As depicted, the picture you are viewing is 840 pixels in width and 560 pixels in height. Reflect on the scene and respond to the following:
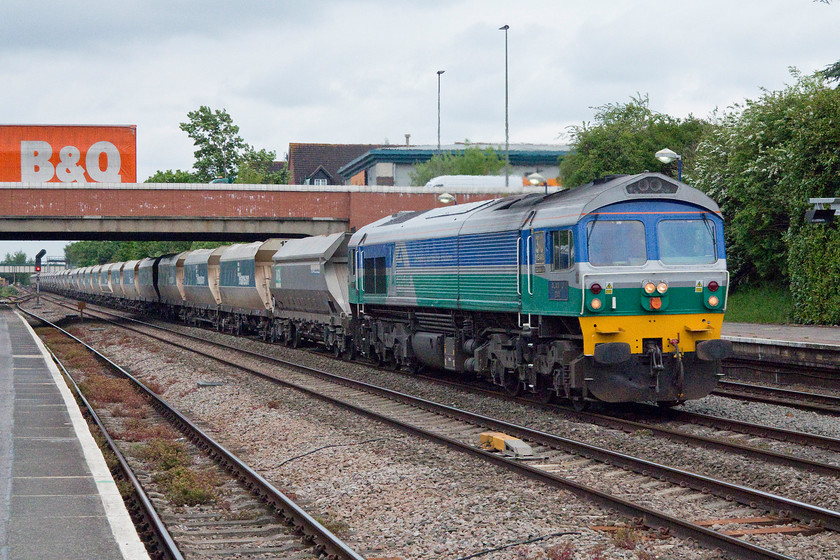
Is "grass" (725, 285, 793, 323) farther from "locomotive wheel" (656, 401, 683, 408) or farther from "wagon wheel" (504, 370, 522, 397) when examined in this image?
"locomotive wheel" (656, 401, 683, 408)

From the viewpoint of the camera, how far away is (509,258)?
15.8 m

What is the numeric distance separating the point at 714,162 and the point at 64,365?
24.8 m

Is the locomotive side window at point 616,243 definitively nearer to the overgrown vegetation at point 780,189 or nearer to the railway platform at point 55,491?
the railway platform at point 55,491

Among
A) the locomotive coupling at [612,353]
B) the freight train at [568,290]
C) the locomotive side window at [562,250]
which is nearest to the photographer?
the locomotive coupling at [612,353]

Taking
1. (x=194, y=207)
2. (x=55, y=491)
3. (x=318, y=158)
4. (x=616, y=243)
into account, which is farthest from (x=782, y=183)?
(x=318, y=158)

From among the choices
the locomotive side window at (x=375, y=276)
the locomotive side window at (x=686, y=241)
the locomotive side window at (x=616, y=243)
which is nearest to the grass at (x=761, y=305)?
the locomotive side window at (x=375, y=276)

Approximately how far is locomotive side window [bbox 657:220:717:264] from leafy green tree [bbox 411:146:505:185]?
61.2m

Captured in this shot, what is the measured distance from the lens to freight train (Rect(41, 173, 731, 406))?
13.8 metres

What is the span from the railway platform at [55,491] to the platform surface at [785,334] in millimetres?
15059

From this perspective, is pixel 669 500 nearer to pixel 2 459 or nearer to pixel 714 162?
pixel 2 459

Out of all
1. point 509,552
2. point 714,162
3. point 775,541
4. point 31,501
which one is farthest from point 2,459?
point 714,162

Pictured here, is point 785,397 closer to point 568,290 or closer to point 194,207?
point 568,290

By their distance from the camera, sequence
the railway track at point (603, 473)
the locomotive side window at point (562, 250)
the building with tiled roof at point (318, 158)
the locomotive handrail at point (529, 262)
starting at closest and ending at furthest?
the railway track at point (603, 473)
the locomotive side window at point (562, 250)
the locomotive handrail at point (529, 262)
the building with tiled roof at point (318, 158)

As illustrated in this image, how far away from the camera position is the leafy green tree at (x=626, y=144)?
45406 mm
